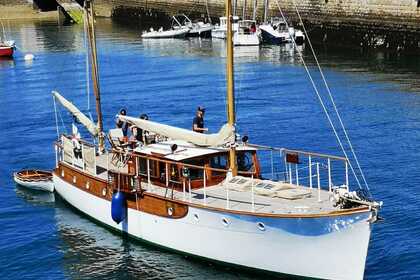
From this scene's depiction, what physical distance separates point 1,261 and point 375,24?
1877 inches

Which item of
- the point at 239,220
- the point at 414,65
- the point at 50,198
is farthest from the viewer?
the point at 414,65

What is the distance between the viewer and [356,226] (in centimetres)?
1931

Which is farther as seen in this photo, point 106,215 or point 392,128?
point 392,128

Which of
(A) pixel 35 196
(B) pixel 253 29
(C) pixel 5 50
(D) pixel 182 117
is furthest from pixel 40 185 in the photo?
(B) pixel 253 29

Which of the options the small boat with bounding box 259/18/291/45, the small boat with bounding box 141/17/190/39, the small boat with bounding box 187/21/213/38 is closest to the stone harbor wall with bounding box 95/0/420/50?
the small boat with bounding box 259/18/291/45

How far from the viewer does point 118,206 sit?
2383 cm

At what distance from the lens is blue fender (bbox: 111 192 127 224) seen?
23812 millimetres

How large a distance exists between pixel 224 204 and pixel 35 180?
11546 millimetres

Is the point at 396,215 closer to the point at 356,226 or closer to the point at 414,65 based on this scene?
the point at 356,226

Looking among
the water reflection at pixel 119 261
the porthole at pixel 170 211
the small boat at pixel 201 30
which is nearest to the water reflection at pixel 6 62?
the small boat at pixel 201 30

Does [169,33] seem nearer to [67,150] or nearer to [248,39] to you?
[248,39]

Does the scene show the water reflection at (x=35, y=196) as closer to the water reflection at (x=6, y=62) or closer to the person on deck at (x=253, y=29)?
the water reflection at (x=6, y=62)

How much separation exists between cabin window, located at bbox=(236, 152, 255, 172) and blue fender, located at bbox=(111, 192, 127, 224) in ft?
12.1

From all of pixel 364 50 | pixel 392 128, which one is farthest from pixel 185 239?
pixel 364 50
